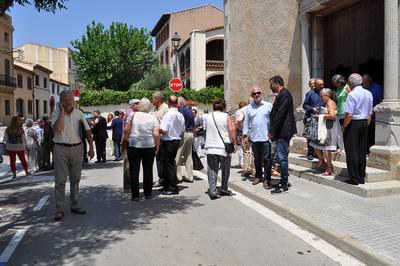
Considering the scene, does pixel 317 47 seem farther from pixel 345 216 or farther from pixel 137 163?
pixel 345 216

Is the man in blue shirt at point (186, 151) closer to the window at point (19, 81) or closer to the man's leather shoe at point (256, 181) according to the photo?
the man's leather shoe at point (256, 181)

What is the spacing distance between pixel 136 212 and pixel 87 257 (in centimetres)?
204

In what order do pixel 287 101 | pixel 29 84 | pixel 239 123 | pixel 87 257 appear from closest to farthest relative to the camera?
1. pixel 87 257
2. pixel 287 101
3. pixel 239 123
4. pixel 29 84

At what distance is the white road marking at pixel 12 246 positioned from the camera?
4.49m

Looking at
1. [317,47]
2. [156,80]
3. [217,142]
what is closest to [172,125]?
[217,142]

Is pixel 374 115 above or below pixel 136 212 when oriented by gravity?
above

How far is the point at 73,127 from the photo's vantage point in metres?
6.29

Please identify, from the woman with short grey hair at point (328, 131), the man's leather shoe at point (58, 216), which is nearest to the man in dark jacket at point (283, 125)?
the woman with short grey hair at point (328, 131)

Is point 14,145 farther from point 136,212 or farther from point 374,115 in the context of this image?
point 374,115

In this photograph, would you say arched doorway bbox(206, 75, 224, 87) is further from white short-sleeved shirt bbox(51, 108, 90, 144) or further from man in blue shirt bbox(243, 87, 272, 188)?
white short-sleeved shirt bbox(51, 108, 90, 144)

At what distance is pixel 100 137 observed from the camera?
14.6 m

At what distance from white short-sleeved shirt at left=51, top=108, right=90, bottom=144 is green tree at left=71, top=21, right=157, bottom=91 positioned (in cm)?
3499

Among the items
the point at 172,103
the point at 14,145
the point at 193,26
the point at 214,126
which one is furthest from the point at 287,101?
the point at 193,26

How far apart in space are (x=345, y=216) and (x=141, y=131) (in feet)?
11.3
